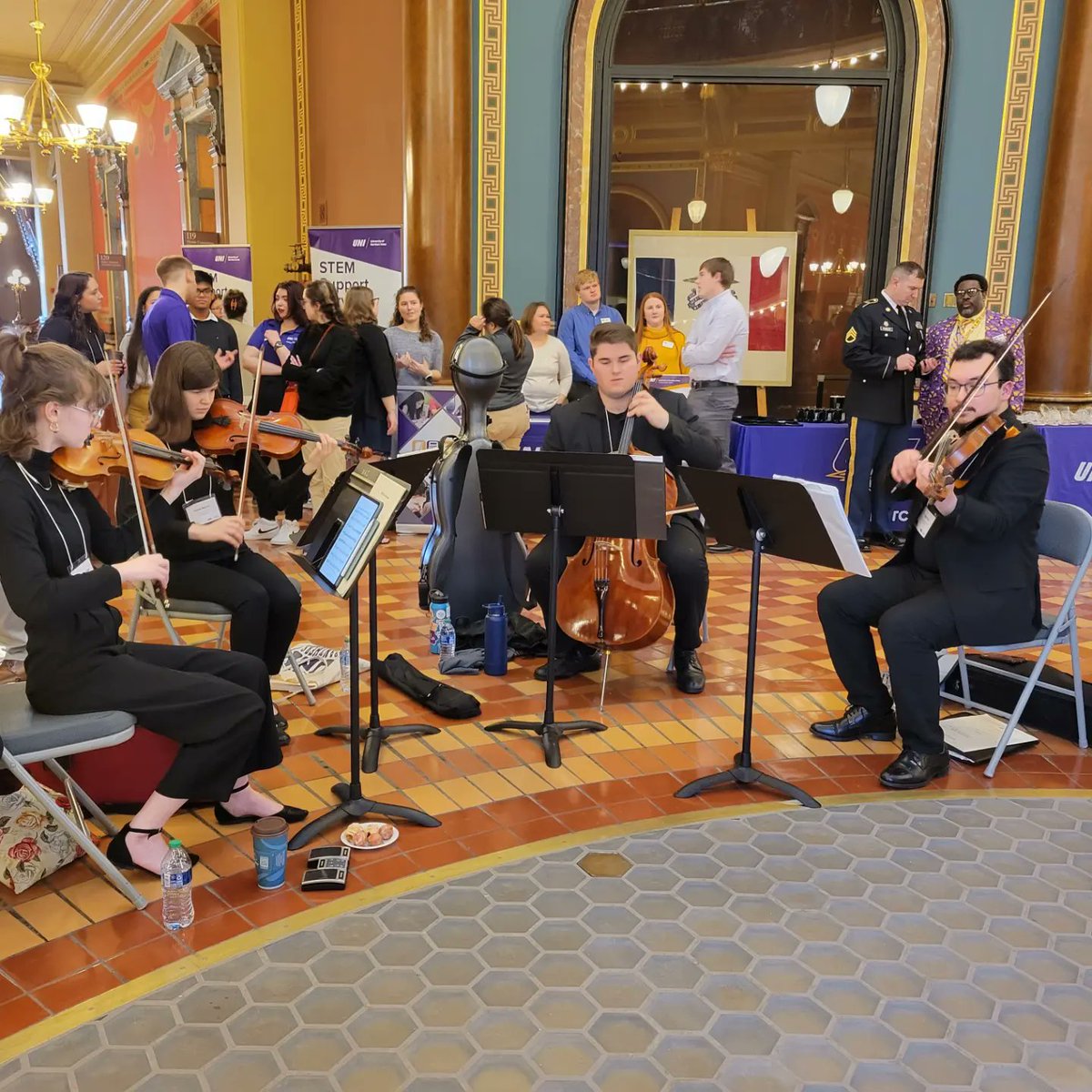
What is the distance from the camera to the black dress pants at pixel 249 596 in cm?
348

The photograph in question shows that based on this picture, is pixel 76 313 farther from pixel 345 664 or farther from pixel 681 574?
pixel 681 574

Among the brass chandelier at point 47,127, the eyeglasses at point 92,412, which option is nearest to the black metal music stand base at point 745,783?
the eyeglasses at point 92,412

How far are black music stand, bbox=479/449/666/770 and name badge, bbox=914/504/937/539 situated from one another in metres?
0.92

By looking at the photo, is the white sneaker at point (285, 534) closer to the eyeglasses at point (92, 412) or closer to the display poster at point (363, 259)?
the display poster at point (363, 259)

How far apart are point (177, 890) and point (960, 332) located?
6010 millimetres

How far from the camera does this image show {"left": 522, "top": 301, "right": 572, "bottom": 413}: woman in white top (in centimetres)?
689

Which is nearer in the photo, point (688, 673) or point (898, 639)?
point (898, 639)

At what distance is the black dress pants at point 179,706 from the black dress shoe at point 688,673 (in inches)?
75.2

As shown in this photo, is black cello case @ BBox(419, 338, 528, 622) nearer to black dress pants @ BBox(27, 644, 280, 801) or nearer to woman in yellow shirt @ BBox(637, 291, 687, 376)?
black dress pants @ BBox(27, 644, 280, 801)

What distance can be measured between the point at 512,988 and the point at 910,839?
1353mm

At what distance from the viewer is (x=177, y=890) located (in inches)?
98.9

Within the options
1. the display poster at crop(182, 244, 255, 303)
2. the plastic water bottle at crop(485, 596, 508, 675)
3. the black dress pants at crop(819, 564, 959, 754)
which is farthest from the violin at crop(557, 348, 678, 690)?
the display poster at crop(182, 244, 255, 303)

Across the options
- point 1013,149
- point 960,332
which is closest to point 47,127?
point 960,332

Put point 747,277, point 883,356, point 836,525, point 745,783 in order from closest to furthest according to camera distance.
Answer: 1. point 836,525
2. point 745,783
3. point 883,356
4. point 747,277
